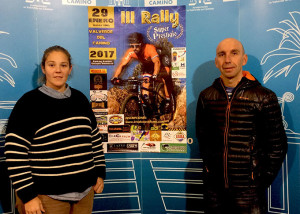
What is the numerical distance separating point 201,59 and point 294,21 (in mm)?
855

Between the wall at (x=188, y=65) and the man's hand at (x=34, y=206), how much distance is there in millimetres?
939

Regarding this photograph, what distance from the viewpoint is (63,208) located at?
1.55m

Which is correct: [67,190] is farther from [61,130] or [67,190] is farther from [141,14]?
[141,14]

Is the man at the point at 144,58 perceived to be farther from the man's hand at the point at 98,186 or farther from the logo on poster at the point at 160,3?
the man's hand at the point at 98,186

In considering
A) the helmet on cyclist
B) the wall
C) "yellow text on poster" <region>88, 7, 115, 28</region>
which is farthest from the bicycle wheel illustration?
"yellow text on poster" <region>88, 7, 115, 28</region>

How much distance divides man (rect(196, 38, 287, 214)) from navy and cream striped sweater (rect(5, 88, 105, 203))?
3.14ft

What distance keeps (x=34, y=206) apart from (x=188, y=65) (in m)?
1.77

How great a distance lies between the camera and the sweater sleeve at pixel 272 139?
161 centimetres

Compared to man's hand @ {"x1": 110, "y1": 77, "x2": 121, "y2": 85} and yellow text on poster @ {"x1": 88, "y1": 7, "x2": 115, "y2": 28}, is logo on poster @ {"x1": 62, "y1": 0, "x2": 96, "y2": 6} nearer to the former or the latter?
yellow text on poster @ {"x1": 88, "y1": 7, "x2": 115, "y2": 28}

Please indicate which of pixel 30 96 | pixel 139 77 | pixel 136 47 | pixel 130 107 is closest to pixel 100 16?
pixel 136 47

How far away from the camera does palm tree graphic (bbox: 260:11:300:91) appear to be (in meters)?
2.06

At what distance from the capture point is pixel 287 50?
210 centimetres

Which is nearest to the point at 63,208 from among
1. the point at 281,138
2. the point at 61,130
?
the point at 61,130

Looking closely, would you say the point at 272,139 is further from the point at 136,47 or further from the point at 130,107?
Result: the point at 136,47
